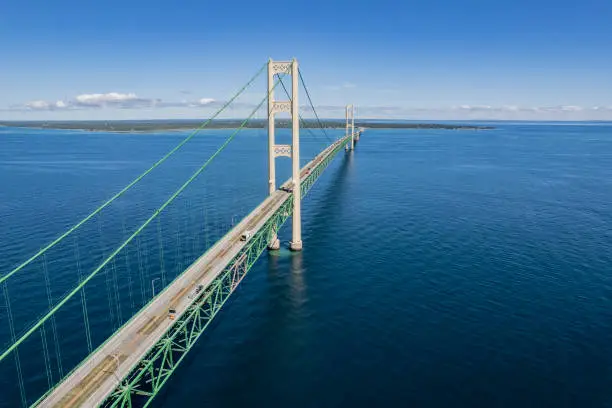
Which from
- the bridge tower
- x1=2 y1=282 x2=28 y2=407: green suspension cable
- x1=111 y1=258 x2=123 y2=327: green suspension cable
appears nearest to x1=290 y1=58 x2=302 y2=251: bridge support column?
the bridge tower

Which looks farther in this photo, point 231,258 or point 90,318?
point 90,318

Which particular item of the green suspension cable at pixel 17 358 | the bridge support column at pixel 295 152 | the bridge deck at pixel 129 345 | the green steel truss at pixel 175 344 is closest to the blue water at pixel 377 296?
the green suspension cable at pixel 17 358

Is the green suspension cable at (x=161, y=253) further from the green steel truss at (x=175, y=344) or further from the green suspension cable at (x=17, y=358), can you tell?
the green suspension cable at (x=17, y=358)

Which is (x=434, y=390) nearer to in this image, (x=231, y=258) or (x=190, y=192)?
(x=231, y=258)

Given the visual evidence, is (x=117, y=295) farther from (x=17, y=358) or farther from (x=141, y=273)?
(x=17, y=358)

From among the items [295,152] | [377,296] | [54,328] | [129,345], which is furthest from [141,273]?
[377,296]

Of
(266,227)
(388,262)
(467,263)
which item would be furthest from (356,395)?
(467,263)
